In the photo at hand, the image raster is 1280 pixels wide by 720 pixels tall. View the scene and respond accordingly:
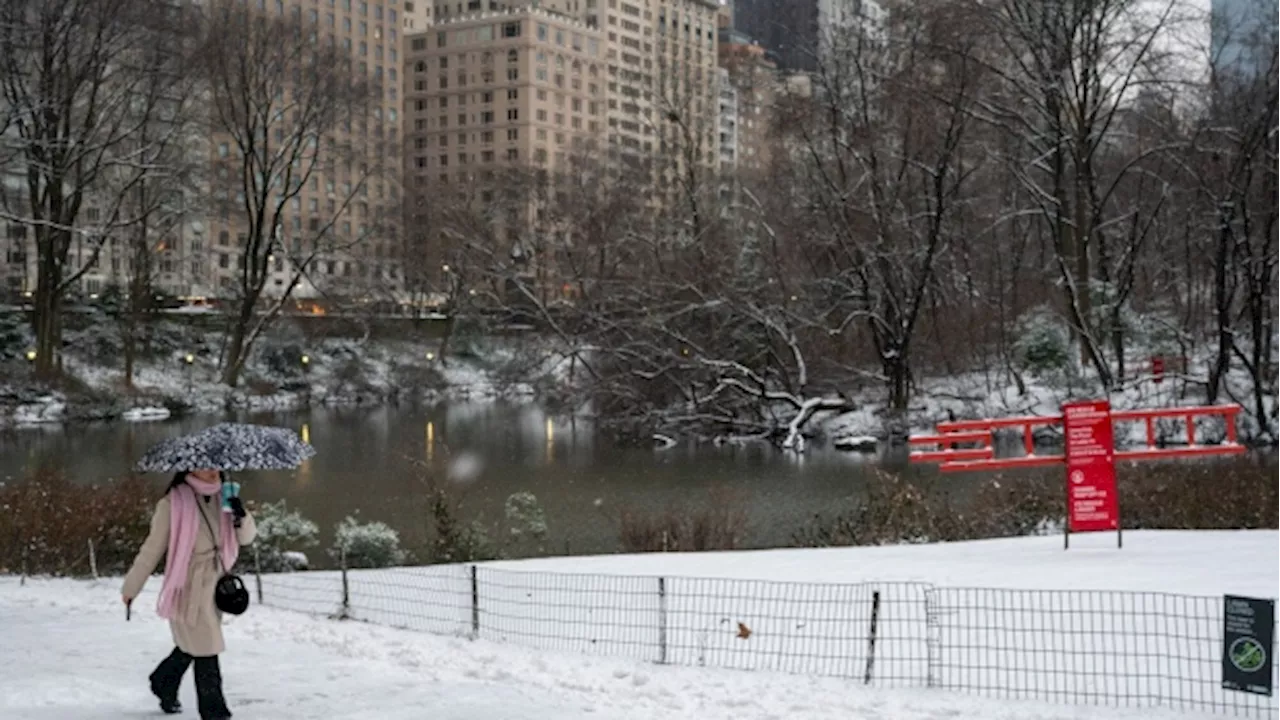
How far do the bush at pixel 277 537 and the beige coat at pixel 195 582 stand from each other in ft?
28.5

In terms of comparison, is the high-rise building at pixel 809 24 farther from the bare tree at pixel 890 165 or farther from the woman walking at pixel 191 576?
the woman walking at pixel 191 576

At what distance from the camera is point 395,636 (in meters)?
10.0

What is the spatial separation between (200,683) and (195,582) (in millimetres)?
569

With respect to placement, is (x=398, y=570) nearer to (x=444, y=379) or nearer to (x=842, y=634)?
(x=842, y=634)

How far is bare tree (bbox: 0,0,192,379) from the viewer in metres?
36.2

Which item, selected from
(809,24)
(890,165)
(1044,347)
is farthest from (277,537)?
(809,24)

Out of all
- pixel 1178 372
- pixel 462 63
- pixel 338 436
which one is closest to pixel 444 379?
pixel 338 436

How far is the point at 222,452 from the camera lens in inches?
292

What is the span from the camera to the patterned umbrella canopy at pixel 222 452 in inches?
286

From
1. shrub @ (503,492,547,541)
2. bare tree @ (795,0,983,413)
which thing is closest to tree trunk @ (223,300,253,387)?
bare tree @ (795,0,983,413)

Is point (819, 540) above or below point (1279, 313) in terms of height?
below

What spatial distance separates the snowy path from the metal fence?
13.4 inches

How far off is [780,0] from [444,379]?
91.6ft

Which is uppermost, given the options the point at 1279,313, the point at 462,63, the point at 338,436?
the point at 462,63
